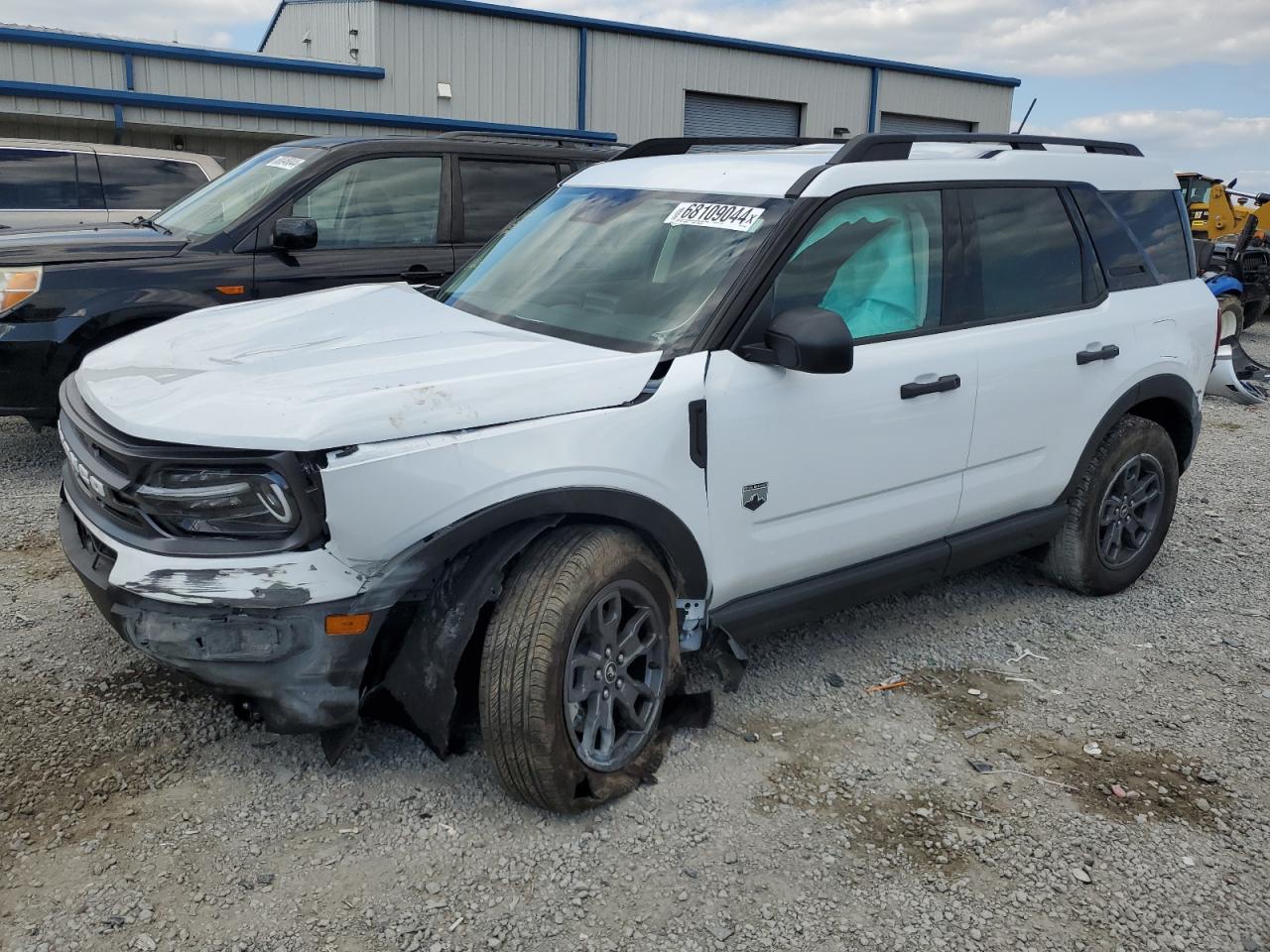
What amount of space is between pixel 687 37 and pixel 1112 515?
61.9 ft

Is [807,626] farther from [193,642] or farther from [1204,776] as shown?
[193,642]

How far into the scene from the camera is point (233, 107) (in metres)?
16.1

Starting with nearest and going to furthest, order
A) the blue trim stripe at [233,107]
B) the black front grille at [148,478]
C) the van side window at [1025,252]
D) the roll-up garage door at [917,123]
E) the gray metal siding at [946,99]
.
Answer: the black front grille at [148,478], the van side window at [1025,252], the blue trim stripe at [233,107], the gray metal siding at [946,99], the roll-up garage door at [917,123]

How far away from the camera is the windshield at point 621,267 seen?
333 centimetres

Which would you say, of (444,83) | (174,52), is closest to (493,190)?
(174,52)

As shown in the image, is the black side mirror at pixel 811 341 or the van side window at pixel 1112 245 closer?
the black side mirror at pixel 811 341

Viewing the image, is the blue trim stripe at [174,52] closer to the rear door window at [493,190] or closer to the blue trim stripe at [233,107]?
the blue trim stripe at [233,107]

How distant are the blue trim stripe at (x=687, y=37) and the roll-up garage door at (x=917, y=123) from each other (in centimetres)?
99

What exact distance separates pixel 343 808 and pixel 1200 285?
4254 millimetres

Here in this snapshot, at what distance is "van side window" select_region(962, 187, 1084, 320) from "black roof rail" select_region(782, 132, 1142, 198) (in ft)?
0.79

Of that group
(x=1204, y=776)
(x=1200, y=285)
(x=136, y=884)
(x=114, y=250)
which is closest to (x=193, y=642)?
(x=136, y=884)

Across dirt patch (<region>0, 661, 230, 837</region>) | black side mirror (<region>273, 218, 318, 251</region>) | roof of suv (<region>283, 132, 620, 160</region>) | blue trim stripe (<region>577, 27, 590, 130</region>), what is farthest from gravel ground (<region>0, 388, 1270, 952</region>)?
blue trim stripe (<region>577, 27, 590, 130</region>)

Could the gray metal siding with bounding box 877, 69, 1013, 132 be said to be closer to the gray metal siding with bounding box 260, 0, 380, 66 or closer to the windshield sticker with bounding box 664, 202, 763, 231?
the gray metal siding with bounding box 260, 0, 380, 66

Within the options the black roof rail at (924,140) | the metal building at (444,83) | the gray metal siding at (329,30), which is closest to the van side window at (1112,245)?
the black roof rail at (924,140)
